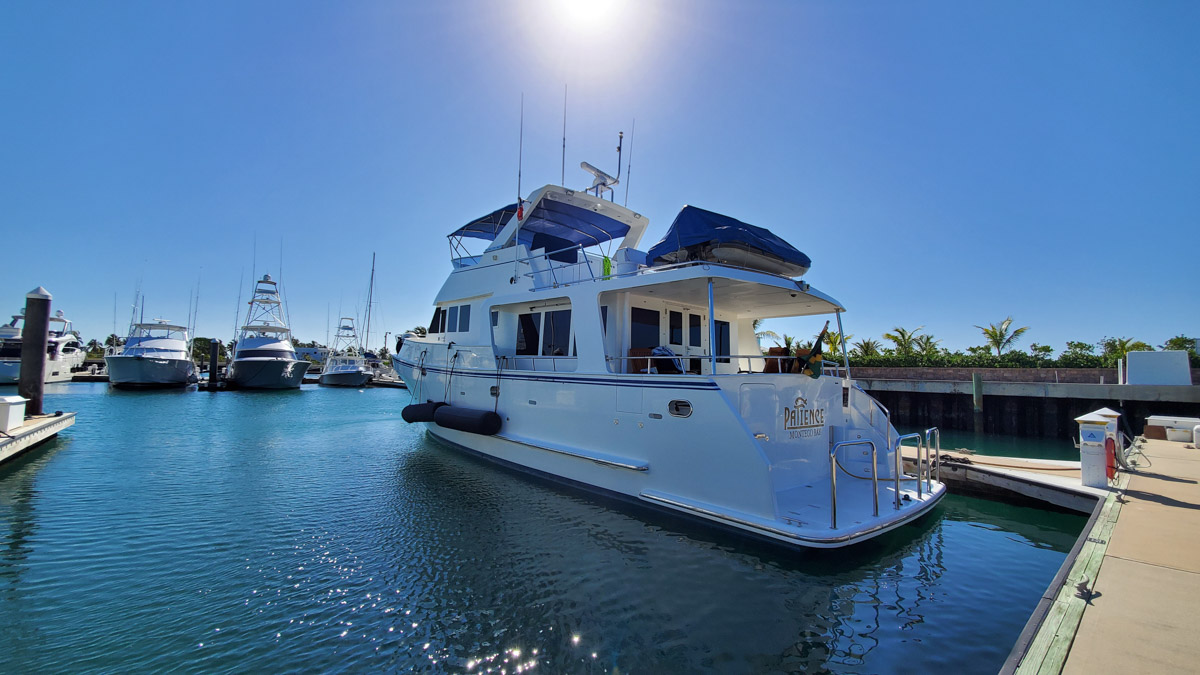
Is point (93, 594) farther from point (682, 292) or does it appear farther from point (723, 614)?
point (682, 292)

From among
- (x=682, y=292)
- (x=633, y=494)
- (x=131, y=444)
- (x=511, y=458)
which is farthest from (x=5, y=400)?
(x=682, y=292)

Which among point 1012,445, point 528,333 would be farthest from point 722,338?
point 1012,445

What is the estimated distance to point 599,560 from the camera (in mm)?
5664

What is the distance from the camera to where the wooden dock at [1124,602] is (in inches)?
114

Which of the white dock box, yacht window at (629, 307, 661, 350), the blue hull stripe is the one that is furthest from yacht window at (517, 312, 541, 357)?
the white dock box

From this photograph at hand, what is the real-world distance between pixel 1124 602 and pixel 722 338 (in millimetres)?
6615

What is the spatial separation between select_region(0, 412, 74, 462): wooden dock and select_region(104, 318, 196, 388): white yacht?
24923 millimetres

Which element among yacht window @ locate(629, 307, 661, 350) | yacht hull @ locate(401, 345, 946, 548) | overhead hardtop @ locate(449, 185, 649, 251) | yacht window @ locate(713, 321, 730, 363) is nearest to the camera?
yacht hull @ locate(401, 345, 946, 548)

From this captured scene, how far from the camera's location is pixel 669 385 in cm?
679

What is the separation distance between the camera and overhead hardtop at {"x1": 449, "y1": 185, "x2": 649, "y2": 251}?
10.7 m

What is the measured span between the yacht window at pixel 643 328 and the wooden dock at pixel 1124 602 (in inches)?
221

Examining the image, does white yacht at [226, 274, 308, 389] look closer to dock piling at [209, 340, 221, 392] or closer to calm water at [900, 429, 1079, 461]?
dock piling at [209, 340, 221, 392]

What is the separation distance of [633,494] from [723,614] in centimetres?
301

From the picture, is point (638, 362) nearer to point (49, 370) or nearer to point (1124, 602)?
point (1124, 602)
